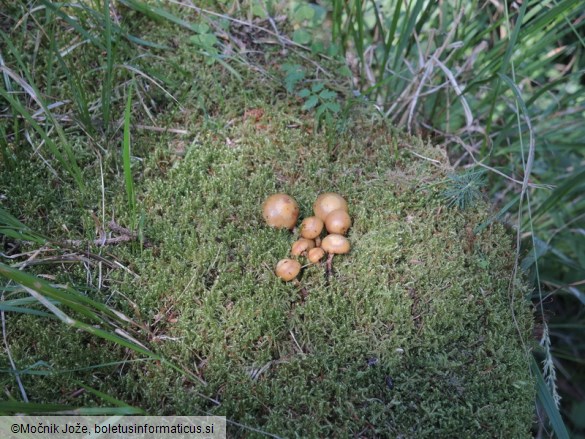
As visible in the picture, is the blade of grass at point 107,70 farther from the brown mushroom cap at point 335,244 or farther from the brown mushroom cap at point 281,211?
the brown mushroom cap at point 335,244

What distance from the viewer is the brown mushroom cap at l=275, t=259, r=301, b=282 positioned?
2279mm

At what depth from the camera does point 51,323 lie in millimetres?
2117

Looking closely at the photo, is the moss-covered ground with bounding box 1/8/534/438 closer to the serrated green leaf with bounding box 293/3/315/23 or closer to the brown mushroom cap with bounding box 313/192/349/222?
the brown mushroom cap with bounding box 313/192/349/222

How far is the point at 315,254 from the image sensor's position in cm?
234

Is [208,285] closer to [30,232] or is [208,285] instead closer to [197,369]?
[197,369]

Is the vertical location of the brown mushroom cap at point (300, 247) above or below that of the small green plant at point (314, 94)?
below

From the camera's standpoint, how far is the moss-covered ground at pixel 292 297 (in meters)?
2.00

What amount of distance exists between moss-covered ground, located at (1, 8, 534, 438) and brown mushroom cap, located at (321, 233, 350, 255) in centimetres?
8

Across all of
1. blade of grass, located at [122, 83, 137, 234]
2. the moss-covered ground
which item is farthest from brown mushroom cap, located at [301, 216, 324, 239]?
blade of grass, located at [122, 83, 137, 234]

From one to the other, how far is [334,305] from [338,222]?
412 millimetres

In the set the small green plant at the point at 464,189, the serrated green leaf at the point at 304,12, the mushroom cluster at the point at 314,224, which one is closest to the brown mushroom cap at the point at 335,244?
the mushroom cluster at the point at 314,224

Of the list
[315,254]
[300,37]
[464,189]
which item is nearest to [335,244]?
[315,254]

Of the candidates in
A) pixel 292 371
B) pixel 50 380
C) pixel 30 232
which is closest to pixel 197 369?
pixel 292 371

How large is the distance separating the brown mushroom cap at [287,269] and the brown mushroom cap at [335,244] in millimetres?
172
